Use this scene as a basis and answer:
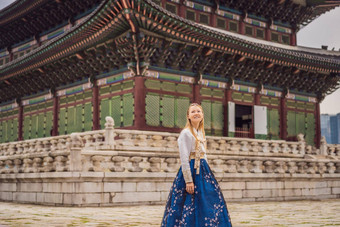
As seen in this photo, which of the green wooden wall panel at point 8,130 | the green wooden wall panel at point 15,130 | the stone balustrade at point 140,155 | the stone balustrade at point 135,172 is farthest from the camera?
the green wooden wall panel at point 8,130

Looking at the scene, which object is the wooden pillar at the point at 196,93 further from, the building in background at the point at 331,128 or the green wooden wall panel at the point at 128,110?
the building in background at the point at 331,128

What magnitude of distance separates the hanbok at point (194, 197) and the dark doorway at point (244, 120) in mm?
18920

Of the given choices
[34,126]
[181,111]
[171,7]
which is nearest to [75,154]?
[181,111]

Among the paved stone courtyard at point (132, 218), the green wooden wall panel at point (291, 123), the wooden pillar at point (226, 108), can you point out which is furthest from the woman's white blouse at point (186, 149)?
the green wooden wall panel at point (291, 123)

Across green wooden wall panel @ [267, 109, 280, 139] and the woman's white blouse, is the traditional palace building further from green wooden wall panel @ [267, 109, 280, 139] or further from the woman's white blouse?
the woman's white blouse

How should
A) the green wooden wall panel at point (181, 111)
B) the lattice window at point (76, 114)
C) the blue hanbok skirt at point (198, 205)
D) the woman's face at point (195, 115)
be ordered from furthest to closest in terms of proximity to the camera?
the lattice window at point (76, 114) < the green wooden wall panel at point (181, 111) < the woman's face at point (195, 115) < the blue hanbok skirt at point (198, 205)

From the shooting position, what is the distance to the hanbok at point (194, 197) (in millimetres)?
5781

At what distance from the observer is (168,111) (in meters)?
21.6

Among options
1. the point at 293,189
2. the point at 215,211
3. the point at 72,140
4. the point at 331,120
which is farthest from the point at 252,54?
the point at 331,120

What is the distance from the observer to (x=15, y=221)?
8.98 metres

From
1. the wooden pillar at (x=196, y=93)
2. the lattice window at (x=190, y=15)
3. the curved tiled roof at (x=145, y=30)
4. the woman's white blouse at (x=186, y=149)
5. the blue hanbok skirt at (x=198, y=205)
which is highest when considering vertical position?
the lattice window at (x=190, y=15)

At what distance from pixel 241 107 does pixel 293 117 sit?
3.36 metres

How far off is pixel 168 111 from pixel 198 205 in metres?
15.8

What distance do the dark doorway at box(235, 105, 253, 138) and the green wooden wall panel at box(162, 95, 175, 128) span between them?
4581mm
